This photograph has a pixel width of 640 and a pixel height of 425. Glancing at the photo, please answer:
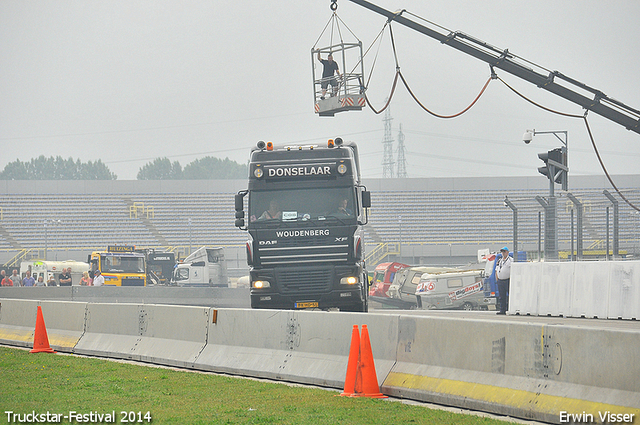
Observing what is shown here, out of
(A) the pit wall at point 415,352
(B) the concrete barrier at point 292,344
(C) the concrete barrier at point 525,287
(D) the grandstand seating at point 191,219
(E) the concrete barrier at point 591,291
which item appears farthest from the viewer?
(D) the grandstand seating at point 191,219

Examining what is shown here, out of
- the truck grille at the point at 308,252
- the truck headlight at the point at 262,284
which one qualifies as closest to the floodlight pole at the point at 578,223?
the truck grille at the point at 308,252

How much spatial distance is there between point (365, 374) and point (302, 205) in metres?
7.77

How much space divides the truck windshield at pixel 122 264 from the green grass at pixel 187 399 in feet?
113

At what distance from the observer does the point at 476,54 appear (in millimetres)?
22969

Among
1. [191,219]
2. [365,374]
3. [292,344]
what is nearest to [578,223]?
[292,344]

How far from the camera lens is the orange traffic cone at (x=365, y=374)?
8.25 meters

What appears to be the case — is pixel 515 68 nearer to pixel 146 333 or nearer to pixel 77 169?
pixel 146 333

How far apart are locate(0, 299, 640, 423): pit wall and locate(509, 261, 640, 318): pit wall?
29.0 ft

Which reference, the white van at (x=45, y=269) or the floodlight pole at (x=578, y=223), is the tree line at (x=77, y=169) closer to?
the white van at (x=45, y=269)

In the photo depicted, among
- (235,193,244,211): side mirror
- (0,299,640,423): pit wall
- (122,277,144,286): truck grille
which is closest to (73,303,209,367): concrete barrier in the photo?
(0,299,640,423): pit wall

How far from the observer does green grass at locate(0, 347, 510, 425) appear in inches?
280

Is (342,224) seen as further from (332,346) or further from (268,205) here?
(332,346)

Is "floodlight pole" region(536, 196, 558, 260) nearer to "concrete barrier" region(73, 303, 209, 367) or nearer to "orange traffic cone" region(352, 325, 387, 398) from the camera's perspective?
"concrete barrier" region(73, 303, 209, 367)

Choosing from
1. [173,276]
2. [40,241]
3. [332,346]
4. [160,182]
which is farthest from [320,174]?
[160,182]
